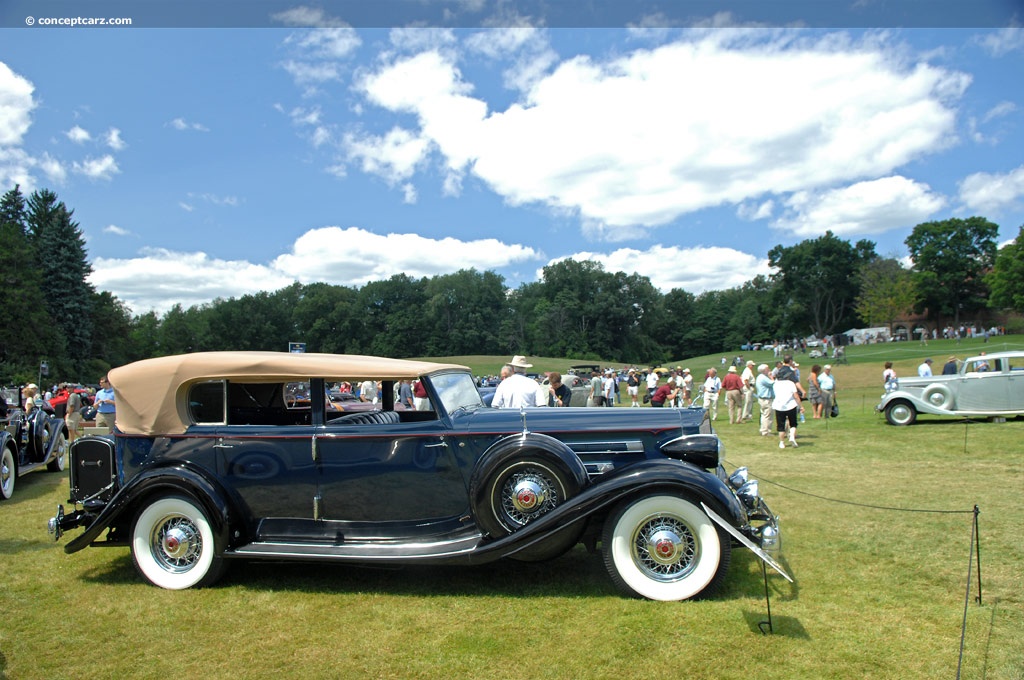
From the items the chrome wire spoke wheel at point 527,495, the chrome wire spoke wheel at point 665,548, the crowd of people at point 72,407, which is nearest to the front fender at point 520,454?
the chrome wire spoke wheel at point 527,495

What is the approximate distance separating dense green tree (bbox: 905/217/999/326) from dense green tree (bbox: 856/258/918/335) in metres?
1.99

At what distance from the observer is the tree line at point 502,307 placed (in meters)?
52.2

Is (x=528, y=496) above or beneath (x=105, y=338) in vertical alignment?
beneath

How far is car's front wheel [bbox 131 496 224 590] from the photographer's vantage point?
4898mm

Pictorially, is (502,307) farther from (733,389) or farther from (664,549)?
(664,549)

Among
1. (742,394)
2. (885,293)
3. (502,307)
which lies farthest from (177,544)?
(502,307)

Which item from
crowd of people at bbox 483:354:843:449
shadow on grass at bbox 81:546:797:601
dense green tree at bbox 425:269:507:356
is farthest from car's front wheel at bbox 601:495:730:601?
dense green tree at bbox 425:269:507:356

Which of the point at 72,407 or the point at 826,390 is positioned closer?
the point at 72,407

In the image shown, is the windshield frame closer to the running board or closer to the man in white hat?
the running board

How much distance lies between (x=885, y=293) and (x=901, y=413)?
215 feet

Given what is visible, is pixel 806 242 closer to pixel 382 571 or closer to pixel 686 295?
pixel 686 295

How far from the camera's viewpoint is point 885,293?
233 feet

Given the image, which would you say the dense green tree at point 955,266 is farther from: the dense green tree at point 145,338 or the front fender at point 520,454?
the dense green tree at point 145,338

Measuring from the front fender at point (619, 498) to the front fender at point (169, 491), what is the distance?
6.58 ft
